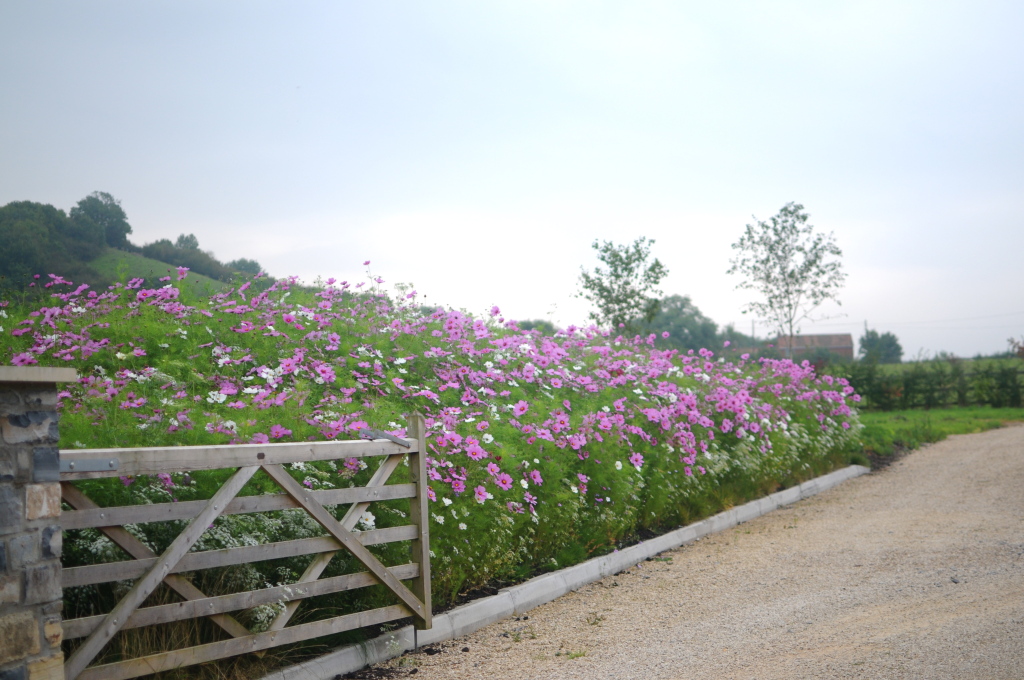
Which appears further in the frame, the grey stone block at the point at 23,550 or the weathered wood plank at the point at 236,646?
the weathered wood plank at the point at 236,646

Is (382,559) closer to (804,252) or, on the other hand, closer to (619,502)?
(619,502)

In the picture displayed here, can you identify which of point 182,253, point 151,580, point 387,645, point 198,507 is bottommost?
point 387,645

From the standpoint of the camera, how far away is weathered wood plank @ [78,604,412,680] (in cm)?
330

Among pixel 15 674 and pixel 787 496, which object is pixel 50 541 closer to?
pixel 15 674

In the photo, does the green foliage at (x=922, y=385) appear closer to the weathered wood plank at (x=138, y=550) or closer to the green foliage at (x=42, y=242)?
the green foliage at (x=42, y=242)

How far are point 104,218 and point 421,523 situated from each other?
39.3ft

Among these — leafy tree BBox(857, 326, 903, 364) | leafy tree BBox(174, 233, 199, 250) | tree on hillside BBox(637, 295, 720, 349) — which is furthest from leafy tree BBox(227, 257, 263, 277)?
leafy tree BBox(857, 326, 903, 364)

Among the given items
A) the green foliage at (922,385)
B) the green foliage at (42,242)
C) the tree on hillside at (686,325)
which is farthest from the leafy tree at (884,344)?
the green foliage at (42,242)

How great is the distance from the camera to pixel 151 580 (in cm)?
341

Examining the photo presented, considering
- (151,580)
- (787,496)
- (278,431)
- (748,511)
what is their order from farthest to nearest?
(787,496) → (748,511) → (278,431) → (151,580)

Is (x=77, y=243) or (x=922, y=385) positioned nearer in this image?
(x=77, y=243)

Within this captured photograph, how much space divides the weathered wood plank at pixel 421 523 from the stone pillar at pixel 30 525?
6.68 ft

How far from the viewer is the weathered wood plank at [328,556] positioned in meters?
3.94

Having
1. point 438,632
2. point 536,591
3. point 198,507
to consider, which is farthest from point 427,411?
point 198,507
